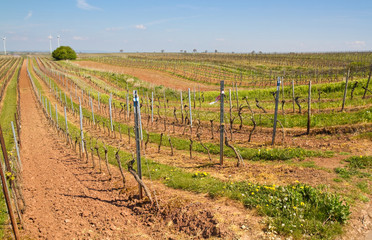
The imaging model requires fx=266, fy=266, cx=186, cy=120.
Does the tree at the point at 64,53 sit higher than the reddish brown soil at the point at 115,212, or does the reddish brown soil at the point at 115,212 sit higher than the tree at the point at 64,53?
the tree at the point at 64,53

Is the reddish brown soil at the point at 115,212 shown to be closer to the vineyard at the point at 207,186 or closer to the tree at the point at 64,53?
the vineyard at the point at 207,186

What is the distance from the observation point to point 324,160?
32.6 ft

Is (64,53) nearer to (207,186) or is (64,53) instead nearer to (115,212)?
(115,212)

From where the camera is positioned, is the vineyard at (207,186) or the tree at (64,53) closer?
the vineyard at (207,186)

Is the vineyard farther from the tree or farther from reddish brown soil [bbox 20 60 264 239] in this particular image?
the tree

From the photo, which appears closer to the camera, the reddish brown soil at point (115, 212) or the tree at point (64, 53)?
the reddish brown soil at point (115, 212)

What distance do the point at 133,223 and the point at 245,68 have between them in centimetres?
6450

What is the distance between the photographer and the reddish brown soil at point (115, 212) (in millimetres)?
6207

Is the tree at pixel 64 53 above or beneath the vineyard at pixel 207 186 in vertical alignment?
above

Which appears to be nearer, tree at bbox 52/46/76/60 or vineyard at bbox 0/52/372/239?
vineyard at bbox 0/52/372/239

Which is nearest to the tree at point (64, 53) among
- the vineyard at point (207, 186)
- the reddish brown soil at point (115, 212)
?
the vineyard at point (207, 186)

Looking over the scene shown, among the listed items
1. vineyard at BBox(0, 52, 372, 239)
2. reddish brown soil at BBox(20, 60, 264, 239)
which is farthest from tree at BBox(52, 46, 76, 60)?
reddish brown soil at BBox(20, 60, 264, 239)

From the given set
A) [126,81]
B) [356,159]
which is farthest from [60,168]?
[126,81]

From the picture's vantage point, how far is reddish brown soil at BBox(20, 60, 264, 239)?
6207mm
